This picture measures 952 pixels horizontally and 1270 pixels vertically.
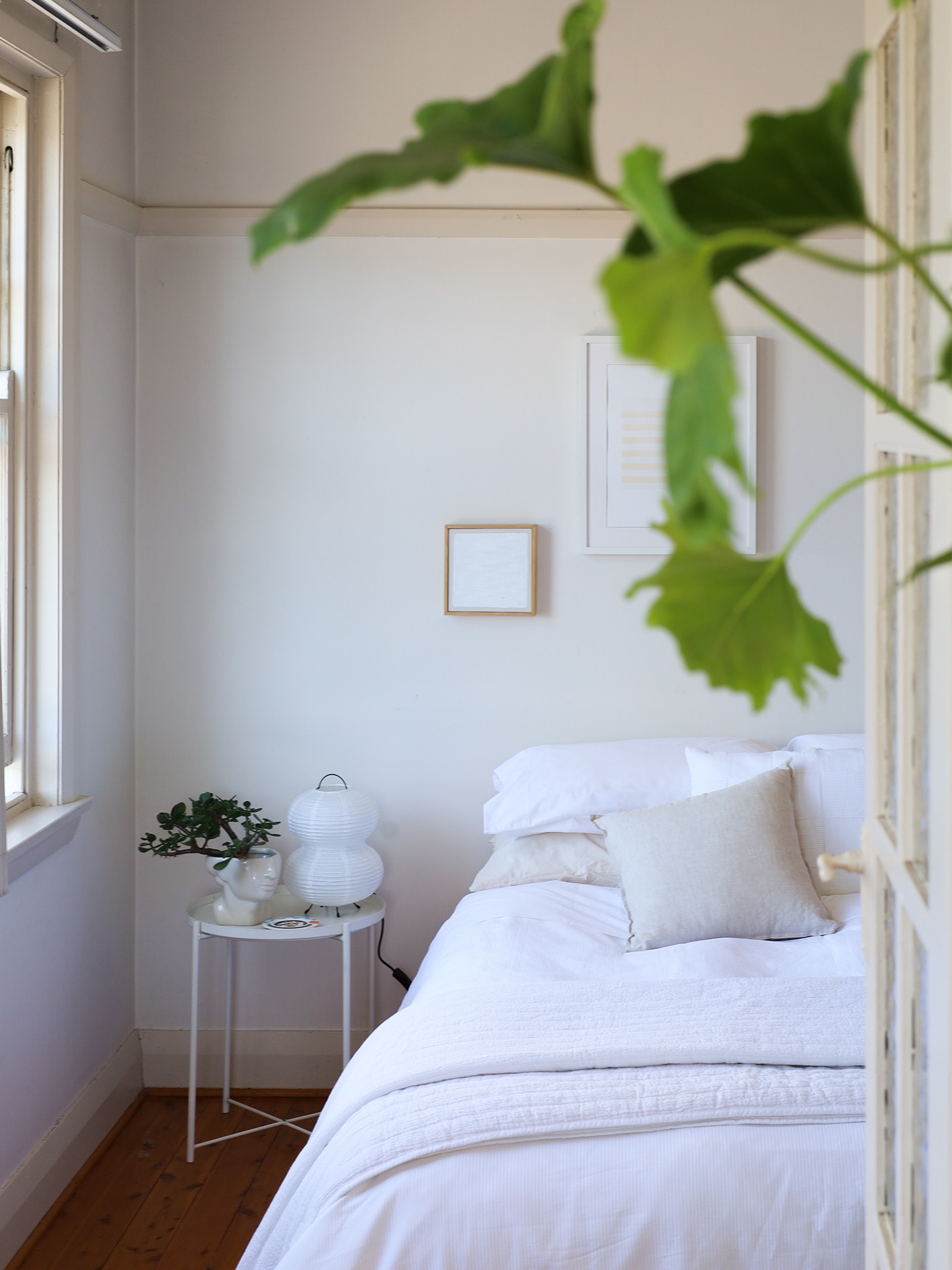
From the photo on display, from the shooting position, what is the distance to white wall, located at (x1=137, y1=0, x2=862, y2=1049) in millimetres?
3109

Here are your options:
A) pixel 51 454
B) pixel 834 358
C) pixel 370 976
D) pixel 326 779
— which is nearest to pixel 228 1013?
pixel 370 976

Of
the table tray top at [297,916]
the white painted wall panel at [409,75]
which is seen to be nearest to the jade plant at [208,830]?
the table tray top at [297,916]

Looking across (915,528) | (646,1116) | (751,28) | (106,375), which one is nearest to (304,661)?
(106,375)

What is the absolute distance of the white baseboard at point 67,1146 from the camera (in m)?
2.44

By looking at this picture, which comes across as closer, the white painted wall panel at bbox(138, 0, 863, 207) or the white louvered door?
the white louvered door

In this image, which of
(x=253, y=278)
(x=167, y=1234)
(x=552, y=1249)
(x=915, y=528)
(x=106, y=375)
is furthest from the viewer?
(x=253, y=278)

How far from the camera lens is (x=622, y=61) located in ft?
10.2

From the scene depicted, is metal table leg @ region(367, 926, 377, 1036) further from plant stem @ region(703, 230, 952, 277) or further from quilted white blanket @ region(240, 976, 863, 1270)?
plant stem @ region(703, 230, 952, 277)

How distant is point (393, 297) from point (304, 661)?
1055 millimetres

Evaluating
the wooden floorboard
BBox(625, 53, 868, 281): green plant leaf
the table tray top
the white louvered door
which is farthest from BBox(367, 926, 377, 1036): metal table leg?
BBox(625, 53, 868, 281): green plant leaf

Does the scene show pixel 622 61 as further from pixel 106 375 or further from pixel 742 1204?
pixel 742 1204

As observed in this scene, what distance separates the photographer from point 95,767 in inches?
117

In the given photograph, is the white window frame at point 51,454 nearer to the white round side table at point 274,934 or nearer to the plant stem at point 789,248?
the white round side table at point 274,934

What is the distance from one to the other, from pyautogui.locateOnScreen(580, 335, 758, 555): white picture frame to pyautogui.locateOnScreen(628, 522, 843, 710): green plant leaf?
104 inches
